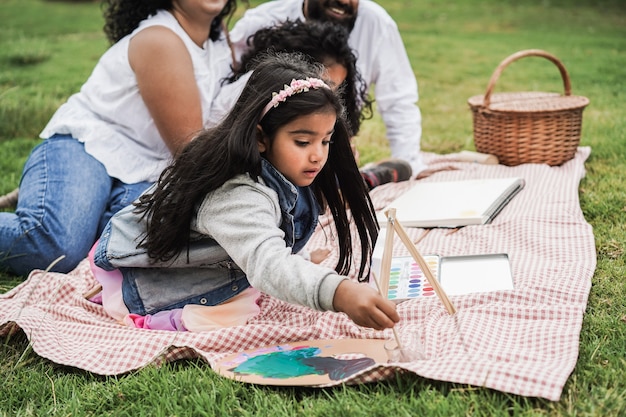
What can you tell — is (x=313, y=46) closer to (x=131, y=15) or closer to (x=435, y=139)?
(x=131, y=15)

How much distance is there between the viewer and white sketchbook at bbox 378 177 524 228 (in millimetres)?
3139

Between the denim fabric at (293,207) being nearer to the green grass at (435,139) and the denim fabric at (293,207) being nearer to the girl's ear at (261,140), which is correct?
the girl's ear at (261,140)

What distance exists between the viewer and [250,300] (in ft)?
8.02

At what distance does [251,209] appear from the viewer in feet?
6.74

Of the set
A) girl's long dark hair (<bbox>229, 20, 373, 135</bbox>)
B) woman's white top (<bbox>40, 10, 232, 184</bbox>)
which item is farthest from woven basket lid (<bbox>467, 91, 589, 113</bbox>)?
woman's white top (<bbox>40, 10, 232, 184</bbox>)

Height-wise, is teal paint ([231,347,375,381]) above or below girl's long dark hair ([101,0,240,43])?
below

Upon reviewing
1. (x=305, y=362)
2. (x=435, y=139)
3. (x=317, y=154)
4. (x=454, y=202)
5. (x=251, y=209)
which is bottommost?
(x=435, y=139)

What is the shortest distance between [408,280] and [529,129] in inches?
66.2

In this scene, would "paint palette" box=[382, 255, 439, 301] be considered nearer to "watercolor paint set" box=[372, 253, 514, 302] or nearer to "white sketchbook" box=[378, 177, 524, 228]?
"watercolor paint set" box=[372, 253, 514, 302]

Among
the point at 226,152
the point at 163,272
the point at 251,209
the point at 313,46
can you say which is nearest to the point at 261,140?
the point at 226,152

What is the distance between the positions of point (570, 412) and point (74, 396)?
119cm

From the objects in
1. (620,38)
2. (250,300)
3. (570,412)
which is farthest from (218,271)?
(620,38)

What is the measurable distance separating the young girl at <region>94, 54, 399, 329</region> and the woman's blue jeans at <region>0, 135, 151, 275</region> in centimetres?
56

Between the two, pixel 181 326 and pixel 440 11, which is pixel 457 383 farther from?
pixel 440 11
